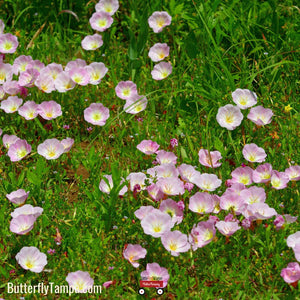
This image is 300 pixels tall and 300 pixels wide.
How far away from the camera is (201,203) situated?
7.58ft

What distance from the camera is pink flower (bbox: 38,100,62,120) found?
9.50 feet

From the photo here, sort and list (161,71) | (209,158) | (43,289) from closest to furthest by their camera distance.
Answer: (43,289) → (209,158) → (161,71)

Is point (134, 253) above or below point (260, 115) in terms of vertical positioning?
below

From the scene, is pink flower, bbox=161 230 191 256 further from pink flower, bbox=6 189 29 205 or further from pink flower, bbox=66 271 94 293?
pink flower, bbox=6 189 29 205

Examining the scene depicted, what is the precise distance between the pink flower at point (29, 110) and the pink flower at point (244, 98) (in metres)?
1.11

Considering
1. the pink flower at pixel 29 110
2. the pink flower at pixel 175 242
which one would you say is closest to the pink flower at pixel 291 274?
the pink flower at pixel 175 242

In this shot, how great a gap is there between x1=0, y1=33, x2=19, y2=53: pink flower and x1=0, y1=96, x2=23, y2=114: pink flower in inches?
19.6

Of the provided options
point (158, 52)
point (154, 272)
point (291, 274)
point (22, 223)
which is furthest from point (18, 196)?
point (158, 52)

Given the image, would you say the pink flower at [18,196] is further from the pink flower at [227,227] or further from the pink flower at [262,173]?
the pink flower at [262,173]

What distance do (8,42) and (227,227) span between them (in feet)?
6.48

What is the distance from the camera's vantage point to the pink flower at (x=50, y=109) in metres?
2.89

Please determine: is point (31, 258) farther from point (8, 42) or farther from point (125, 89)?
point (8, 42)

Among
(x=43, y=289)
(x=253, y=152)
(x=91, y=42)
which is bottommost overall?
(x=43, y=289)

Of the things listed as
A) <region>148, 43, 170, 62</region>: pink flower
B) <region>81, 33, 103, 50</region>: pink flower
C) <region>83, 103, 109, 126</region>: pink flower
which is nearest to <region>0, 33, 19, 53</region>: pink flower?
<region>81, 33, 103, 50</region>: pink flower
